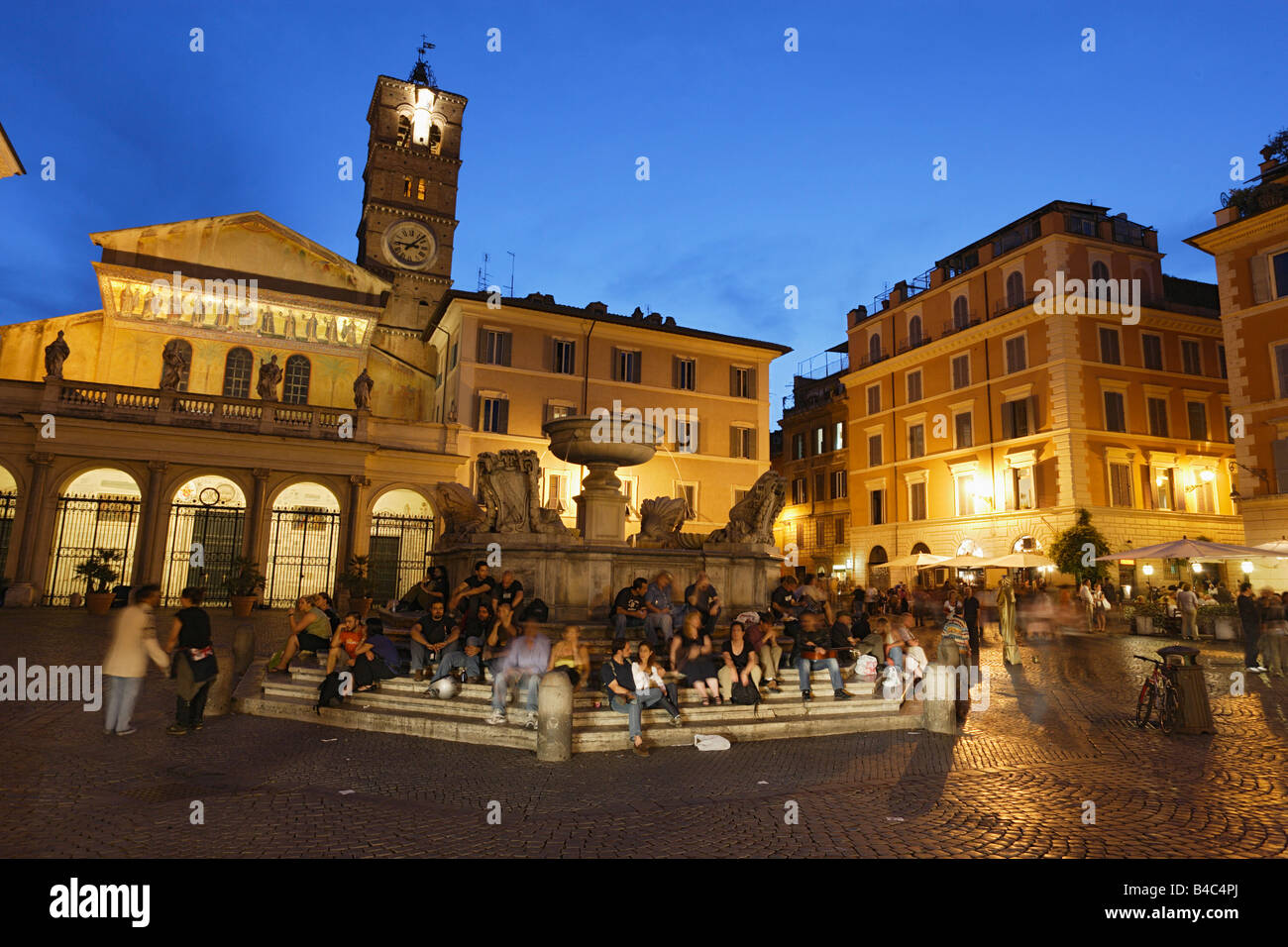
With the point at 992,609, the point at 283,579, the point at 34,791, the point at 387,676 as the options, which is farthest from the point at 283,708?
the point at 992,609

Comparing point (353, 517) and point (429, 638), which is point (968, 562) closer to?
point (429, 638)

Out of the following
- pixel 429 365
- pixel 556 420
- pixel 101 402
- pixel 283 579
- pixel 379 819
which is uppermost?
pixel 429 365

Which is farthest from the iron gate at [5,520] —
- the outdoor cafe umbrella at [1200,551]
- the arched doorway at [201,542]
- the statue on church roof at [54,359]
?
the outdoor cafe umbrella at [1200,551]

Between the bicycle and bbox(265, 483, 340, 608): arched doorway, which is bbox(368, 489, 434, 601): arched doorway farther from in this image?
the bicycle

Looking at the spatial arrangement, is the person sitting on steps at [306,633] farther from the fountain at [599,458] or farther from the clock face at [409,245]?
the clock face at [409,245]

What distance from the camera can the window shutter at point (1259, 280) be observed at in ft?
84.1

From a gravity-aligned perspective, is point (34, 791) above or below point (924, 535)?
below

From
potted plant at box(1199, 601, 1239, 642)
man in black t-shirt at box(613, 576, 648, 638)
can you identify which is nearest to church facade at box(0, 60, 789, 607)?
man in black t-shirt at box(613, 576, 648, 638)

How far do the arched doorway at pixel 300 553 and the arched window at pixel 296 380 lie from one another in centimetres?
460

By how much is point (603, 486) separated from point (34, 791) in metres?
9.24

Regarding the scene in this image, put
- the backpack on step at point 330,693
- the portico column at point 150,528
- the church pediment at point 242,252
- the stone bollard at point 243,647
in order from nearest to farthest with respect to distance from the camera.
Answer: the backpack on step at point 330,693
the stone bollard at point 243,647
the portico column at point 150,528
the church pediment at point 242,252

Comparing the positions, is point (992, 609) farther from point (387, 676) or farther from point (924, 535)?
point (387, 676)

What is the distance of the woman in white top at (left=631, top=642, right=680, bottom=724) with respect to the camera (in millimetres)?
8164

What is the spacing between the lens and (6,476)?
79.1 ft
